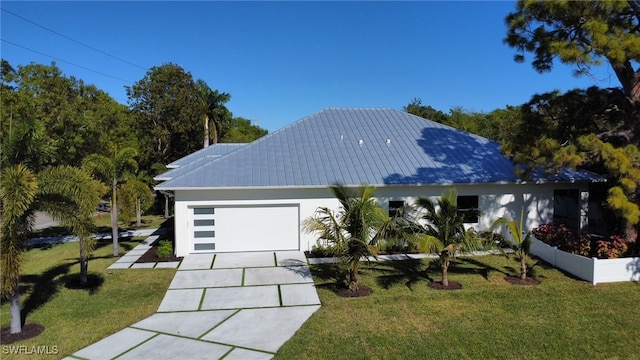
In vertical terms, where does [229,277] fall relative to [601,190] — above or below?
below

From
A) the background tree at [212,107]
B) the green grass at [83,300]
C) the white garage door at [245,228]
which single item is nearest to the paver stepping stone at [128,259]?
the green grass at [83,300]

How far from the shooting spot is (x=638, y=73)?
12.8 metres

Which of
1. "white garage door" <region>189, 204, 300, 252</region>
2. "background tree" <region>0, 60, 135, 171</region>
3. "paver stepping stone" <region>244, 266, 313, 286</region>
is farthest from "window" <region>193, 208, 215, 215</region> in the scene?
"background tree" <region>0, 60, 135, 171</region>

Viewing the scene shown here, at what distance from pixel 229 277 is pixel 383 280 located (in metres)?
4.50

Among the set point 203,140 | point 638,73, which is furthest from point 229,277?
→ point 203,140

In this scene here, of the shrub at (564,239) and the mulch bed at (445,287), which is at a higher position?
the shrub at (564,239)

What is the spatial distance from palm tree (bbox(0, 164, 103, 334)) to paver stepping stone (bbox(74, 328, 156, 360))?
1940 millimetres

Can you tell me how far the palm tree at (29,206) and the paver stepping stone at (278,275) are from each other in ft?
15.1

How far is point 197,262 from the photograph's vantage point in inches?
553

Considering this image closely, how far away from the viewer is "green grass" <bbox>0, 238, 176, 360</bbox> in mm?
8562

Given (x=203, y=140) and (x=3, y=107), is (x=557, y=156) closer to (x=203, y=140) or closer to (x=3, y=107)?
(x=3, y=107)

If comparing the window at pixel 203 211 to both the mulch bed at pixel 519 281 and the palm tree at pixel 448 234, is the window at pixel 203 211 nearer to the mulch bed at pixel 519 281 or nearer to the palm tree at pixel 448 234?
the palm tree at pixel 448 234

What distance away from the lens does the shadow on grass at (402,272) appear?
11.7 meters

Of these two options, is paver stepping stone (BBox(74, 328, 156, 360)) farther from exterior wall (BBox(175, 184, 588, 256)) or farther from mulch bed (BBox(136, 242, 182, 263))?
exterior wall (BBox(175, 184, 588, 256))
